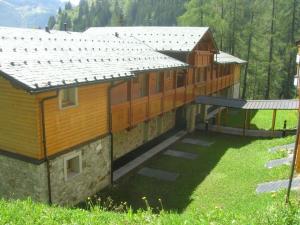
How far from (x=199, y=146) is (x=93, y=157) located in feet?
34.6

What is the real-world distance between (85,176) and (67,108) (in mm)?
3280

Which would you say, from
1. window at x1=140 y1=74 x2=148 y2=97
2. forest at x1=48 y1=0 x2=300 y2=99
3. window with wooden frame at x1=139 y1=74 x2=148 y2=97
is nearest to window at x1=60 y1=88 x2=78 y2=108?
window with wooden frame at x1=139 y1=74 x2=148 y2=97

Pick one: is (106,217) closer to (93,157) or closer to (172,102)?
(93,157)

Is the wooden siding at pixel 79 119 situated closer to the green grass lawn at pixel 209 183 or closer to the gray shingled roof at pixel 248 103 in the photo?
the green grass lawn at pixel 209 183

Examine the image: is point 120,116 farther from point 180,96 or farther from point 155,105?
point 180,96

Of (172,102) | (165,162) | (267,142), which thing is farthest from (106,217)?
(267,142)

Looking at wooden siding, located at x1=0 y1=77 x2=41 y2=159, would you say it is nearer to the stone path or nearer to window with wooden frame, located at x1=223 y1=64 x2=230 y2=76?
the stone path

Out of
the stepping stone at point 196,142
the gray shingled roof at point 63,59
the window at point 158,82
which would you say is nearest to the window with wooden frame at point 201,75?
the stepping stone at point 196,142

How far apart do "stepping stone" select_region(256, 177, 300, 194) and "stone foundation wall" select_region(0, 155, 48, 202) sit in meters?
9.22

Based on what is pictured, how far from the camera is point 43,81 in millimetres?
11039

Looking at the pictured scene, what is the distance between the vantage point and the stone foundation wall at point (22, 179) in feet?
39.3

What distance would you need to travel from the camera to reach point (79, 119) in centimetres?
1348

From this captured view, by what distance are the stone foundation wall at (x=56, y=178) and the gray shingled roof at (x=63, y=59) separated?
3056 millimetres

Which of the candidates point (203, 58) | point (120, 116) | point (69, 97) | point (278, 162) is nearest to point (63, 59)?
point (69, 97)
